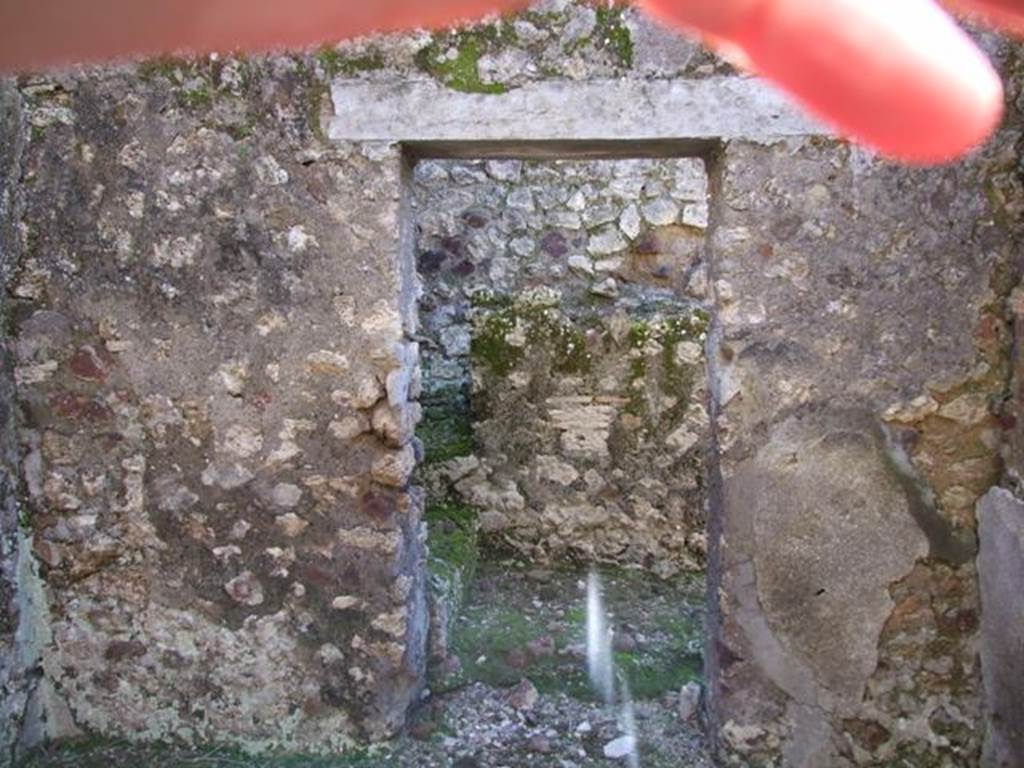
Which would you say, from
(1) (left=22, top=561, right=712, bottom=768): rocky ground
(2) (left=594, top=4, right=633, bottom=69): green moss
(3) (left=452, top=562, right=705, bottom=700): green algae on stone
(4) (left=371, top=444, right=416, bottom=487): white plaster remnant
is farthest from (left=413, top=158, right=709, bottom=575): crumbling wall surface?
(2) (left=594, top=4, right=633, bottom=69): green moss

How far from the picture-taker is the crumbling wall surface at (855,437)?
239cm

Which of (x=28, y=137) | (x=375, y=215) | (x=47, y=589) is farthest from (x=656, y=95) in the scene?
(x=47, y=589)

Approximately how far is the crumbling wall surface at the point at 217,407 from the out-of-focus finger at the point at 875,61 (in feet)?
7.04

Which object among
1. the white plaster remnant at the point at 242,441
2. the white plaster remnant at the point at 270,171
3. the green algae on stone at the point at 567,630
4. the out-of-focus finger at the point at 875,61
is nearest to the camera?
the out-of-focus finger at the point at 875,61

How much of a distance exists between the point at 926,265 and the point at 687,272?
2462 mm

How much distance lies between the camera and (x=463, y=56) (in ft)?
7.97

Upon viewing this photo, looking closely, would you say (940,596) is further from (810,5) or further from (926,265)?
(810,5)

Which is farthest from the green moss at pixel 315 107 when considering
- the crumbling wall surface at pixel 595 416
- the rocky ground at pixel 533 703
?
the rocky ground at pixel 533 703

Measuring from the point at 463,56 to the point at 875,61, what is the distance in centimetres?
218

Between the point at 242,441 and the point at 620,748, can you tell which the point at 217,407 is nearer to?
the point at 242,441

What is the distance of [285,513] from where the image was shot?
265 cm

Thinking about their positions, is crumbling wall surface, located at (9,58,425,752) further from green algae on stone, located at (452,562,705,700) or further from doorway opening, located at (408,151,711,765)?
doorway opening, located at (408,151,711,765)

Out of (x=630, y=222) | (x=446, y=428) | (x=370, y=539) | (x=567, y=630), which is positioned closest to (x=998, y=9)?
(x=370, y=539)

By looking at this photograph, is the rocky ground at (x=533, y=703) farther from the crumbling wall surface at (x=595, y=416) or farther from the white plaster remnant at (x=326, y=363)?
the white plaster remnant at (x=326, y=363)
